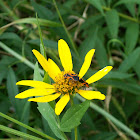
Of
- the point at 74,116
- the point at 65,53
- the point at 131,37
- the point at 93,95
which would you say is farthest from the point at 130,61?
the point at 74,116

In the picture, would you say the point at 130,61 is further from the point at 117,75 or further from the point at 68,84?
the point at 68,84

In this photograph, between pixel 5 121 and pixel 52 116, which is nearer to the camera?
pixel 52 116

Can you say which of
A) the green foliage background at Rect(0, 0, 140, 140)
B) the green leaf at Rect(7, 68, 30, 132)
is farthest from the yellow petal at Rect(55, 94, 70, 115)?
the green leaf at Rect(7, 68, 30, 132)

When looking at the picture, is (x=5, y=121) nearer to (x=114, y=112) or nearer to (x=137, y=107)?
(x=114, y=112)

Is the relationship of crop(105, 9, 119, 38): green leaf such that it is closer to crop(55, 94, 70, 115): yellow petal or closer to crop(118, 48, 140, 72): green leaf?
crop(118, 48, 140, 72): green leaf

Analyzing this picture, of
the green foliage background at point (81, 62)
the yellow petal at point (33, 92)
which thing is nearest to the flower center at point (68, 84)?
the yellow petal at point (33, 92)

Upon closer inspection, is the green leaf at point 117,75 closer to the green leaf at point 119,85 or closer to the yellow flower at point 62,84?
the green leaf at point 119,85

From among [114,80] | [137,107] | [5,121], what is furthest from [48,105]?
[137,107]
